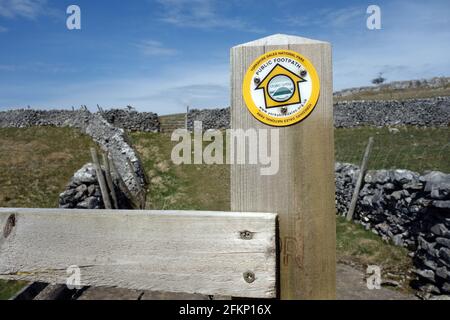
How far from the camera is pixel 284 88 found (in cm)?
109

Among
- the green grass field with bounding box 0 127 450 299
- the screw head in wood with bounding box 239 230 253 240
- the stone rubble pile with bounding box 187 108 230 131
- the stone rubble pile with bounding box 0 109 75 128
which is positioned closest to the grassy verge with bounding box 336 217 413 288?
the green grass field with bounding box 0 127 450 299

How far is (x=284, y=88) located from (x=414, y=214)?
7.12 meters

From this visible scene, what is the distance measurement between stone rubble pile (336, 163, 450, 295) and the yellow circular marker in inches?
228

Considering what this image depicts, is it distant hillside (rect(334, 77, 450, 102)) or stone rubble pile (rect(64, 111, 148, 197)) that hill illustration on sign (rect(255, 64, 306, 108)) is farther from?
distant hillside (rect(334, 77, 450, 102))

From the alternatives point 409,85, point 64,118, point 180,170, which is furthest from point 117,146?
point 409,85

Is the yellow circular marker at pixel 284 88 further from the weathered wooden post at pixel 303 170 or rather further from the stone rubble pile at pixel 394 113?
the stone rubble pile at pixel 394 113

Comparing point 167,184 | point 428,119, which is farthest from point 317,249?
point 428,119

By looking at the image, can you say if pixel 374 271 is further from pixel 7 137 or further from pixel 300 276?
pixel 7 137

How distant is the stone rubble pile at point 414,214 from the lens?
5857 mm

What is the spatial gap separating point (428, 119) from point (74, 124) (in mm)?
24992

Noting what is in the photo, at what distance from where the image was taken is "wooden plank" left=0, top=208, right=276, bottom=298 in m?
1.06

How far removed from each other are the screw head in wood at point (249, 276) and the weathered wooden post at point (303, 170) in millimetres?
92

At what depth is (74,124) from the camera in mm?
26328

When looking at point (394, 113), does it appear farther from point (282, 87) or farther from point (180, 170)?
point (282, 87)
